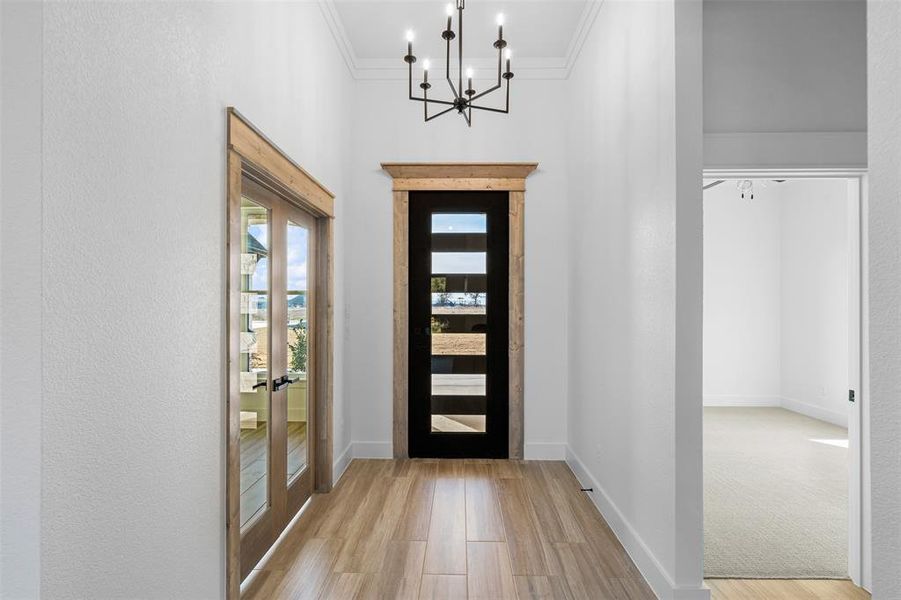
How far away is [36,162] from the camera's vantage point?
1024 millimetres

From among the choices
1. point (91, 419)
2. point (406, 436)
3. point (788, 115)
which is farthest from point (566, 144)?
point (91, 419)

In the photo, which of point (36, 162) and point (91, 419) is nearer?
point (36, 162)

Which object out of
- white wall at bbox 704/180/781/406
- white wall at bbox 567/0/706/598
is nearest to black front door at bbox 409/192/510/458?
white wall at bbox 567/0/706/598

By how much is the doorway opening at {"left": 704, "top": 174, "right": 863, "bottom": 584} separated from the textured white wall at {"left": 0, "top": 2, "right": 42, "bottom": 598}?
9.57 feet

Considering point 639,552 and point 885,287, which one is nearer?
point 885,287

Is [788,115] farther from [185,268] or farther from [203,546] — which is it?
[203,546]

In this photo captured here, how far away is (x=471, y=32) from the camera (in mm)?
3758

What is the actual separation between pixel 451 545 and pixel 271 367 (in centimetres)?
145

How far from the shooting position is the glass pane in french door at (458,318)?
4.23 meters

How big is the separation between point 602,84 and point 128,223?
9.84 feet

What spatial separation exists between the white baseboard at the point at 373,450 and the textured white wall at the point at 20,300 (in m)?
3.26

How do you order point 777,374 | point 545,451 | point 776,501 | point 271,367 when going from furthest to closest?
point 777,374 < point 545,451 < point 776,501 < point 271,367

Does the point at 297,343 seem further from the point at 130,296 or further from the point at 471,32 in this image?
the point at 471,32

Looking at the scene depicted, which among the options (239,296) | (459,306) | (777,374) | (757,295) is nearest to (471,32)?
(459,306)
